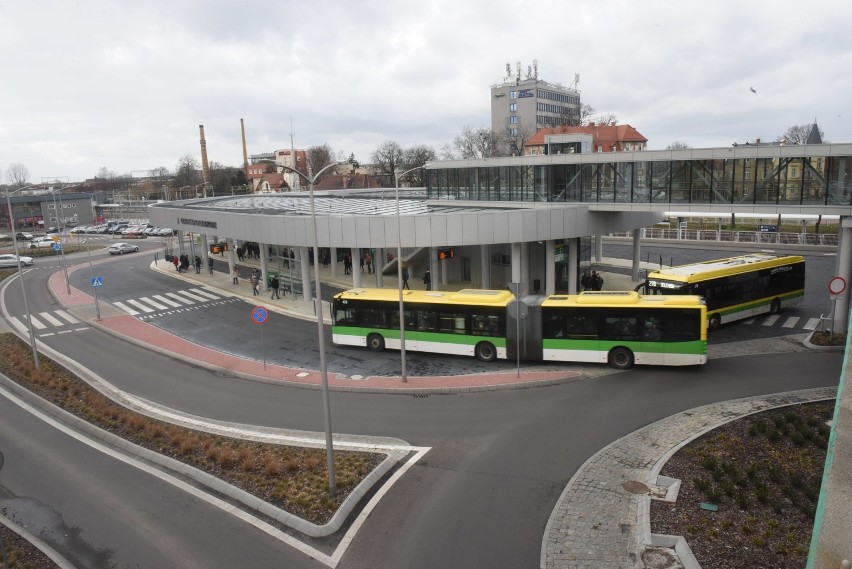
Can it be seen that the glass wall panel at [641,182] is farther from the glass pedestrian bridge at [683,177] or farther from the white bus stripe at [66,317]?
the white bus stripe at [66,317]

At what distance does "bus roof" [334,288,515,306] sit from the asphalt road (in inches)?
91.6

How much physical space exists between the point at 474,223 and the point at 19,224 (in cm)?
9957

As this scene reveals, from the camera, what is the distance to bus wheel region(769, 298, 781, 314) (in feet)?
88.6

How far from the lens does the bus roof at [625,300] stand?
62.0ft

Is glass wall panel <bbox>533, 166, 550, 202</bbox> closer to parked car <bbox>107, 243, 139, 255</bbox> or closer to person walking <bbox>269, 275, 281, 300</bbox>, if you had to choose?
person walking <bbox>269, 275, 281, 300</bbox>

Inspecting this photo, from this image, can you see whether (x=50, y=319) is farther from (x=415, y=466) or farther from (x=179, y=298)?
(x=415, y=466)

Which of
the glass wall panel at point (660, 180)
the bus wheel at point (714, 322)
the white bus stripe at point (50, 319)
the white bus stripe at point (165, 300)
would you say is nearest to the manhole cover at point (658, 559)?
the bus wheel at point (714, 322)

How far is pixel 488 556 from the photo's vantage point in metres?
10.0

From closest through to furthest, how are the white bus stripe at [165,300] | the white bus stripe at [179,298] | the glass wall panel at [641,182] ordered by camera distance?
the glass wall panel at [641,182] → the white bus stripe at [165,300] → the white bus stripe at [179,298]

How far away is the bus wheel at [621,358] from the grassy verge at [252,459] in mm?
9618

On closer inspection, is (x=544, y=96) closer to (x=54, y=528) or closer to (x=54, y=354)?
(x=54, y=354)

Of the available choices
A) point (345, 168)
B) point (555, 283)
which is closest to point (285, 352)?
point (555, 283)

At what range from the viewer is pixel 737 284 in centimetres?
2555

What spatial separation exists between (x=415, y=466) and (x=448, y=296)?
941 centimetres
